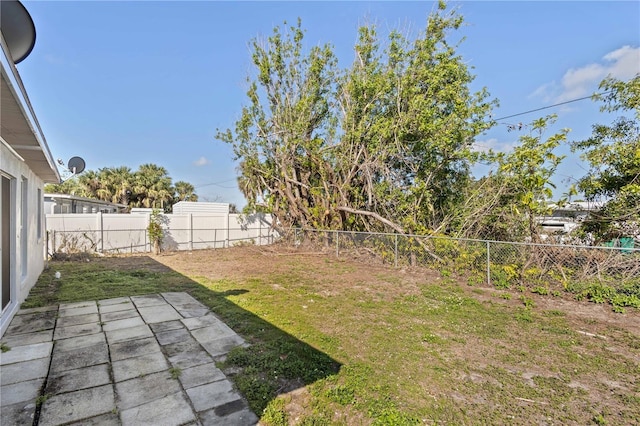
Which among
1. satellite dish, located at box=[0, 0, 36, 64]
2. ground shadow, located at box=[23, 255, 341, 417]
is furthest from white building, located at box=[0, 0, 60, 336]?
ground shadow, located at box=[23, 255, 341, 417]

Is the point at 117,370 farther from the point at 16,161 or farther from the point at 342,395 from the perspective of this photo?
the point at 16,161

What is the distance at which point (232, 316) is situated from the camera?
4219 mm

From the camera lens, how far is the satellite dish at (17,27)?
2998mm

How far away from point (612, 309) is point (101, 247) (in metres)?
13.7

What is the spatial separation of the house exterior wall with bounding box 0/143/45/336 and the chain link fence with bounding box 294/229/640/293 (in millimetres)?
7482

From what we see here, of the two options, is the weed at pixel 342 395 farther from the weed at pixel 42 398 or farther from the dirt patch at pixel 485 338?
the weed at pixel 42 398

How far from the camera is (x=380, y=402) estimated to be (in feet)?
7.55

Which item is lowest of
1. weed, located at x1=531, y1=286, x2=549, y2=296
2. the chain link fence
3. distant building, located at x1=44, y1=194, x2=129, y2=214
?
weed, located at x1=531, y1=286, x2=549, y2=296

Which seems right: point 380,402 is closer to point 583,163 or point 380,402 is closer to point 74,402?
point 74,402

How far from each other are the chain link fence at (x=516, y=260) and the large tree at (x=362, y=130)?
0.81m

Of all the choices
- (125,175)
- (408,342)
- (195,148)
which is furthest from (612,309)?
(125,175)

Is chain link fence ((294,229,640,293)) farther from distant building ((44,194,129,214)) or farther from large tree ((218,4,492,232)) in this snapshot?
distant building ((44,194,129,214))

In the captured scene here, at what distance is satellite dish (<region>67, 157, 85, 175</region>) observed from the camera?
29.3 ft

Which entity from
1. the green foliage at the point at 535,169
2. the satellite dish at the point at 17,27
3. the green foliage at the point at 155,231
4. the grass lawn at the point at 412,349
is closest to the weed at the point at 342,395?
the grass lawn at the point at 412,349
